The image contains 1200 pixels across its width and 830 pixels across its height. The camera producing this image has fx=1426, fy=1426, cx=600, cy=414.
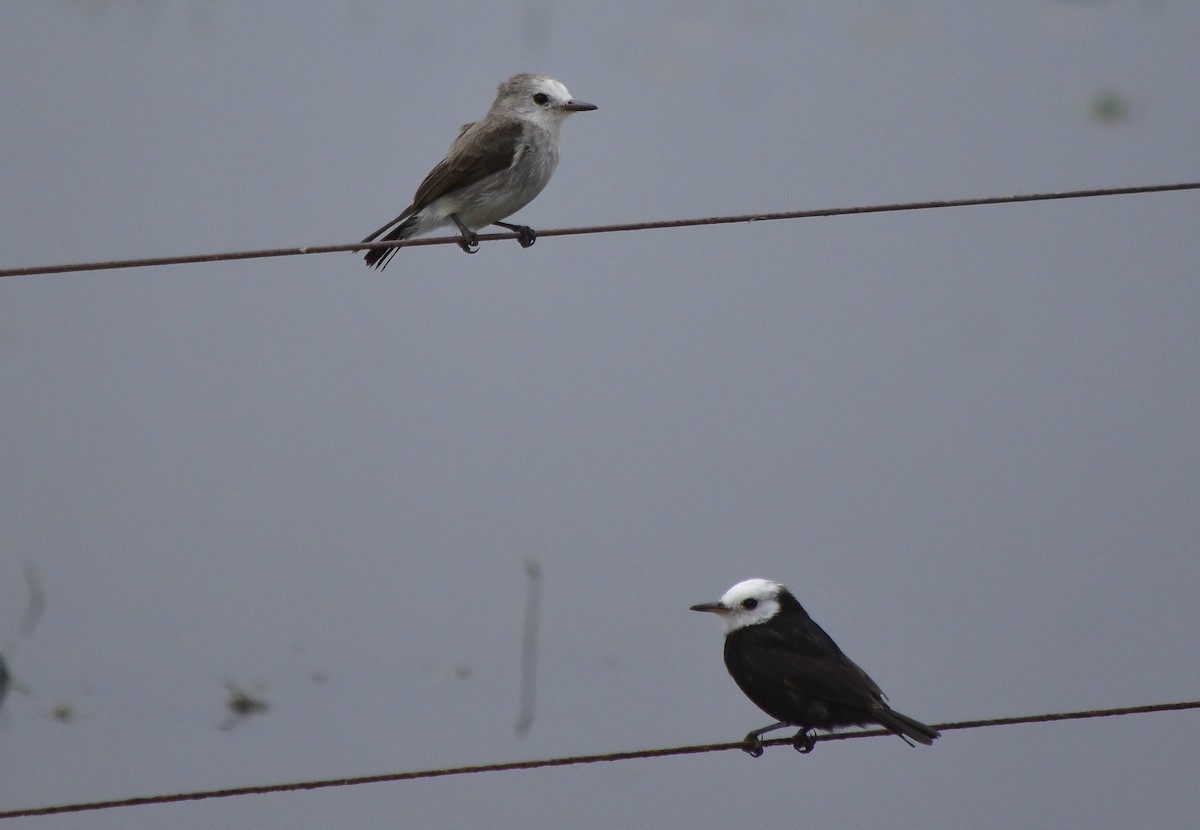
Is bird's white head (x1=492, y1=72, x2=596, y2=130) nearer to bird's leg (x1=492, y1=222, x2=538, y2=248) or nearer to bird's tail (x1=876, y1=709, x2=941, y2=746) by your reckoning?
bird's leg (x1=492, y1=222, x2=538, y2=248)

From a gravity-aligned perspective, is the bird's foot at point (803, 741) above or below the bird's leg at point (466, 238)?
below

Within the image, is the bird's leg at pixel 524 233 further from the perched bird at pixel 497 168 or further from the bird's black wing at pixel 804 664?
the bird's black wing at pixel 804 664

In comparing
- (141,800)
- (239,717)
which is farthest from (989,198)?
(239,717)

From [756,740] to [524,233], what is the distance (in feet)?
4.65

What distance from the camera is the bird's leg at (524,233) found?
3.66 meters

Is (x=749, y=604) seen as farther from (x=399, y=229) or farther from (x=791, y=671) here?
(x=399, y=229)

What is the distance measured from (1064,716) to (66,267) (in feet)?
7.13

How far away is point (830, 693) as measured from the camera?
3461 mm

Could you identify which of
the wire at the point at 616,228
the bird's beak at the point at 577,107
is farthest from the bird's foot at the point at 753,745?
the bird's beak at the point at 577,107

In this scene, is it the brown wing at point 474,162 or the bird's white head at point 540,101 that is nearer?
the brown wing at point 474,162

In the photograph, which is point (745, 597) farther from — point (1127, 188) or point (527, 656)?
point (527, 656)

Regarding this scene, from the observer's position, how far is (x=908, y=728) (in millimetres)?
3232

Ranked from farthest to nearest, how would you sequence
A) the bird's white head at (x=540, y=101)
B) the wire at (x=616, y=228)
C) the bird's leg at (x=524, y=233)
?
the bird's white head at (x=540, y=101) → the bird's leg at (x=524, y=233) → the wire at (x=616, y=228)

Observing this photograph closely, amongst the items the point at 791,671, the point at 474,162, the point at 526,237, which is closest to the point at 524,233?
the point at 526,237
